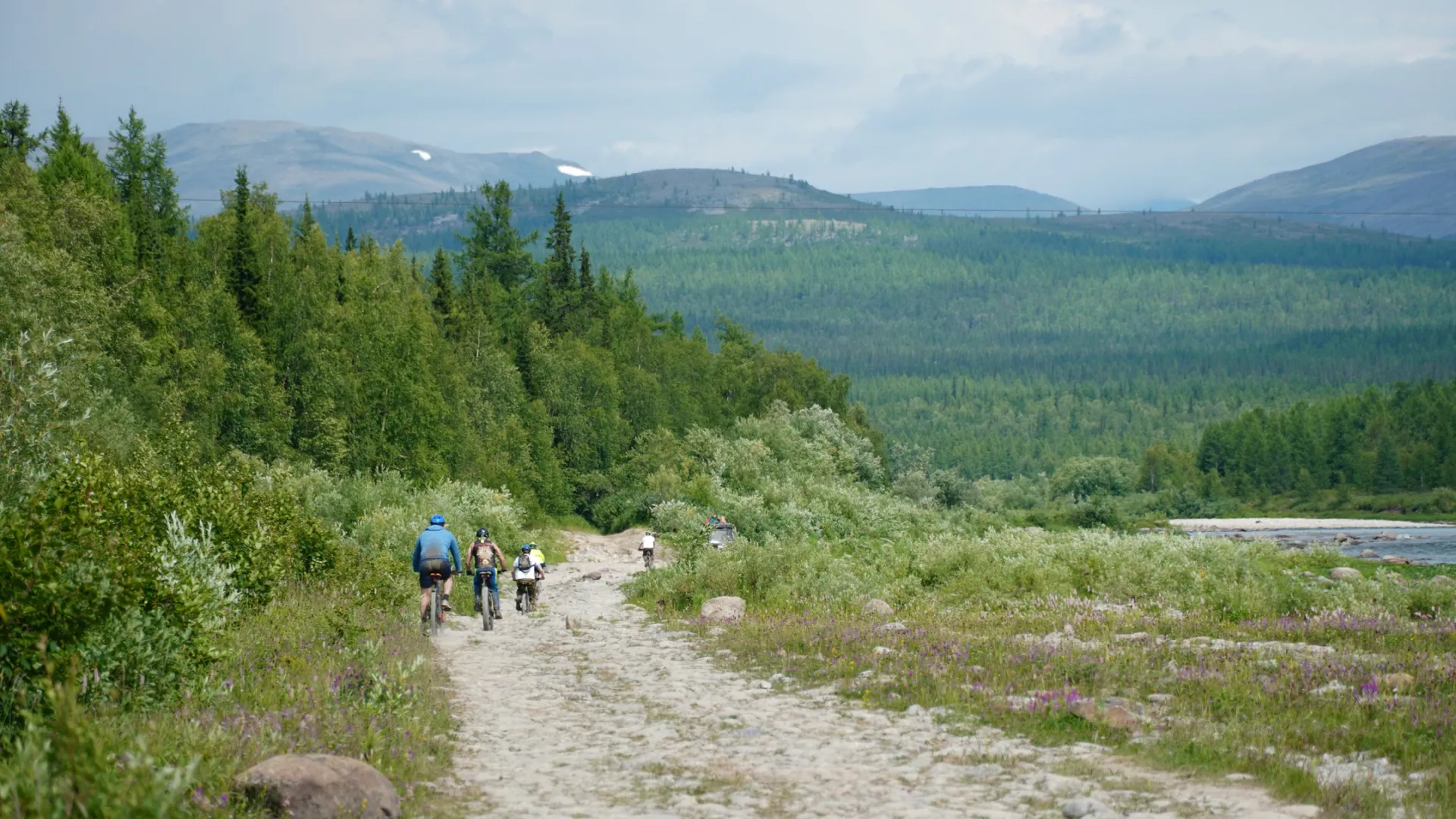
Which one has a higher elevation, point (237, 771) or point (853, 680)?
point (237, 771)

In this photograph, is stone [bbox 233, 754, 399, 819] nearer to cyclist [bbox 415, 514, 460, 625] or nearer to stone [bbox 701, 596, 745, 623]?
cyclist [bbox 415, 514, 460, 625]

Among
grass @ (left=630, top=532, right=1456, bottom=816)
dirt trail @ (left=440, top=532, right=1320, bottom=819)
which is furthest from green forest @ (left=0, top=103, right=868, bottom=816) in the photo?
grass @ (left=630, top=532, right=1456, bottom=816)

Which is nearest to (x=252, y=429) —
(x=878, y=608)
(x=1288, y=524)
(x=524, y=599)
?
(x=524, y=599)

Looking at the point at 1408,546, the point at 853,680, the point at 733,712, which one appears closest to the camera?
the point at 733,712

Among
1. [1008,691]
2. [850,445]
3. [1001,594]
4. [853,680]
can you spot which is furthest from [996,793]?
[850,445]

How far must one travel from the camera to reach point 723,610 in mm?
24812

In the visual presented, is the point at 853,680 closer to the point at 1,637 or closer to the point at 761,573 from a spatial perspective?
the point at 1,637

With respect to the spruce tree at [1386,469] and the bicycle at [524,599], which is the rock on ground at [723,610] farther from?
the spruce tree at [1386,469]

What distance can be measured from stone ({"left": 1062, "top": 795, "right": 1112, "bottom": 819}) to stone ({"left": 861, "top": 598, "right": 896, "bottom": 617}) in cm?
1270

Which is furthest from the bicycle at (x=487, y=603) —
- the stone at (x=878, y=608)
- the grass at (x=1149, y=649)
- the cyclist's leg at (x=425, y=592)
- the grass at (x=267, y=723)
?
the stone at (x=878, y=608)

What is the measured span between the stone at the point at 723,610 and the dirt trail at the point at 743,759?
5.43 metres

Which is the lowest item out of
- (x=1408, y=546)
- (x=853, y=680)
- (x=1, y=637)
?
(x=1408, y=546)

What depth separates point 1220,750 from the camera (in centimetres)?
1157

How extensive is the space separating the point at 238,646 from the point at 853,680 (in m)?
8.06
